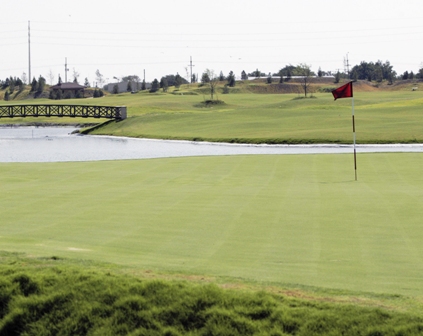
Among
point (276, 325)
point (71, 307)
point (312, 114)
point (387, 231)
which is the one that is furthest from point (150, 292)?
point (312, 114)

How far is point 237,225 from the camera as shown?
39.5ft

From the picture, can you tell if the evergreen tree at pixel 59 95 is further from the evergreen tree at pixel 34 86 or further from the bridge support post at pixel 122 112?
the bridge support post at pixel 122 112

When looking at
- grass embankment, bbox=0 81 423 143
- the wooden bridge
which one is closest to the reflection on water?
grass embankment, bbox=0 81 423 143

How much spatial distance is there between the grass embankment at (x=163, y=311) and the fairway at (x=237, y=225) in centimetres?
111

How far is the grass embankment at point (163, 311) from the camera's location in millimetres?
6234

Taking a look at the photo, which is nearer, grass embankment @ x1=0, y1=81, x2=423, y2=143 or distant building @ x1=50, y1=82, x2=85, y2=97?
grass embankment @ x1=0, y1=81, x2=423, y2=143

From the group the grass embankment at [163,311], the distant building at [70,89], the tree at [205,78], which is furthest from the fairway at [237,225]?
the distant building at [70,89]

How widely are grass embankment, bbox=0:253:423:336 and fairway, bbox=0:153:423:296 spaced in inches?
43.9

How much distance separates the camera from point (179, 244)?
412 inches

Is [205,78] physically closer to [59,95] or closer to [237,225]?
[59,95]

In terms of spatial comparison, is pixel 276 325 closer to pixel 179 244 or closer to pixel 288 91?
pixel 179 244

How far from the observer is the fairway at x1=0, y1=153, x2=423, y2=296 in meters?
8.80

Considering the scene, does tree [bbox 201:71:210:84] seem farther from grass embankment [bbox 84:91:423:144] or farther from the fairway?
the fairway

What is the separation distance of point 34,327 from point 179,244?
3944mm
